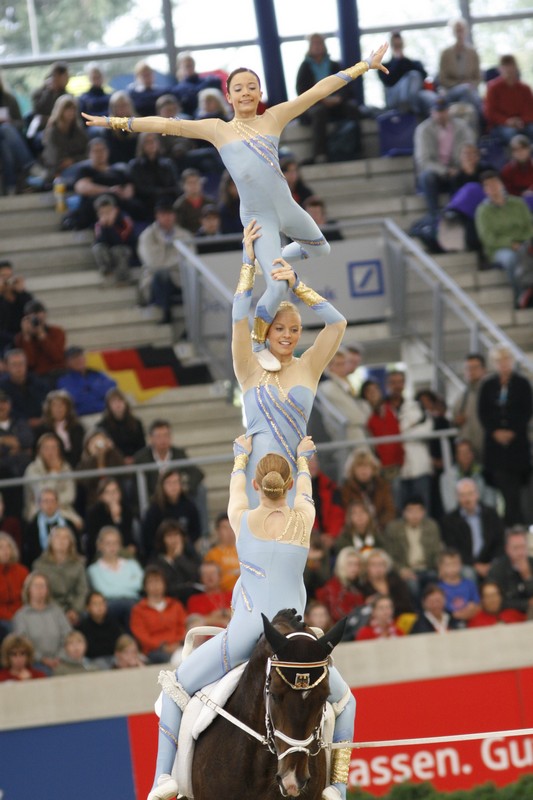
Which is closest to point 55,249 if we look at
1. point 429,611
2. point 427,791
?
point 429,611

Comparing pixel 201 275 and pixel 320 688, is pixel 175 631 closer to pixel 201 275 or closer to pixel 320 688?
pixel 201 275

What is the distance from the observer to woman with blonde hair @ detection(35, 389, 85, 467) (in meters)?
12.2

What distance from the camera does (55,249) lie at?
51.6ft

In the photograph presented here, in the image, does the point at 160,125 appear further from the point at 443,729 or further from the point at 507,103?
the point at 507,103

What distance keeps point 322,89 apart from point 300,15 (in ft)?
39.3

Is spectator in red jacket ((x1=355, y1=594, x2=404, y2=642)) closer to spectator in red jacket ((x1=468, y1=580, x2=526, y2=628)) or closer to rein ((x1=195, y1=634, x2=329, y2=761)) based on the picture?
spectator in red jacket ((x1=468, y1=580, x2=526, y2=628))

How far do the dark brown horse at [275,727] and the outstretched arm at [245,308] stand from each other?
118 cm

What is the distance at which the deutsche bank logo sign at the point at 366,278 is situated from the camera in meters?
14.2

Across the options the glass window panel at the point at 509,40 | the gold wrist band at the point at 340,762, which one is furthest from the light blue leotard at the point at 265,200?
the glass window panel at the point at 509,40

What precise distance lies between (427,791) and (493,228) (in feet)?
23.1

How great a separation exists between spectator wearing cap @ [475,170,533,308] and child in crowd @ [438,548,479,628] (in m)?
4.35

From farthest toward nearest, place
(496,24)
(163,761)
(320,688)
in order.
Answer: (496,24), (163,761), (320,688)

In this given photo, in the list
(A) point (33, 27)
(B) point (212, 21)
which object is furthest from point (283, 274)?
(A) point (33, 27)

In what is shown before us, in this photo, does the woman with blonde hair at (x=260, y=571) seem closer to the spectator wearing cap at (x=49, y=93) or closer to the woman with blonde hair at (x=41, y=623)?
the woman with blonde hair at (x=41, y=623)
